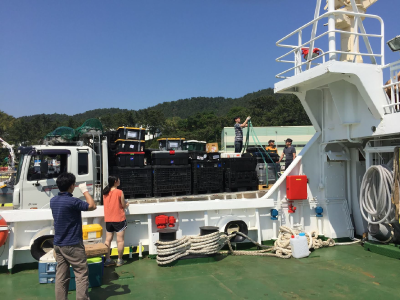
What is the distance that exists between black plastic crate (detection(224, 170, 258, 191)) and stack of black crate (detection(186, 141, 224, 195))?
0.15 m

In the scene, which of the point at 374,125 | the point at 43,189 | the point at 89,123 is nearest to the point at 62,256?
the point at 43,189

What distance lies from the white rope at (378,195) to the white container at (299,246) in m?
1.32

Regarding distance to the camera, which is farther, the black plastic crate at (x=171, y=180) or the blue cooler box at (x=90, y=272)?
the black plastic crate at (x=171, y=180)

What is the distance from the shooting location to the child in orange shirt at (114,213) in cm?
546

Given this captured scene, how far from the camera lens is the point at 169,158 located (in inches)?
290

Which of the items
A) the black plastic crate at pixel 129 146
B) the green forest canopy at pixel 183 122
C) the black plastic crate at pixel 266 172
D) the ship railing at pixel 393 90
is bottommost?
the black plastic crate at pixel 266 172

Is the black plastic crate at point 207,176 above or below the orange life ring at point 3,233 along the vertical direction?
above

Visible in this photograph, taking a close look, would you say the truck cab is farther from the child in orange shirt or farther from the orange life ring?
the child in orange shirt

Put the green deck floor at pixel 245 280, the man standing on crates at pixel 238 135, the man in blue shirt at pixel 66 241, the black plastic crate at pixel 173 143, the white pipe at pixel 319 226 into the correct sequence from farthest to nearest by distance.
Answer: the man standing on crates at pixel 238 135, the black plastic crate at pixel 173 143, the white pipe at pixel 319 226, the green deck floor at pixel 245 280, the man in blue shirt at pixel 66 241

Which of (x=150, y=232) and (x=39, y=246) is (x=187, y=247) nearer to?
(x=150, y=232)

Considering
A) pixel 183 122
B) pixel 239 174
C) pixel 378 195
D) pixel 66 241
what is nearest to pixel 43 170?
pixel 66 241

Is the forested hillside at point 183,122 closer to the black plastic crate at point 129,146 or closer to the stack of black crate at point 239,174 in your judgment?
the stack of black crate at point 239,174

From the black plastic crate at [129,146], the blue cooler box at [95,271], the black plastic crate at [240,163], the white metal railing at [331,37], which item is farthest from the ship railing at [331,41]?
the blue cooler box at [95,271]

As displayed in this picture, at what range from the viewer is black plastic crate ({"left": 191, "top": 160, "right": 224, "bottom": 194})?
7516 mm
